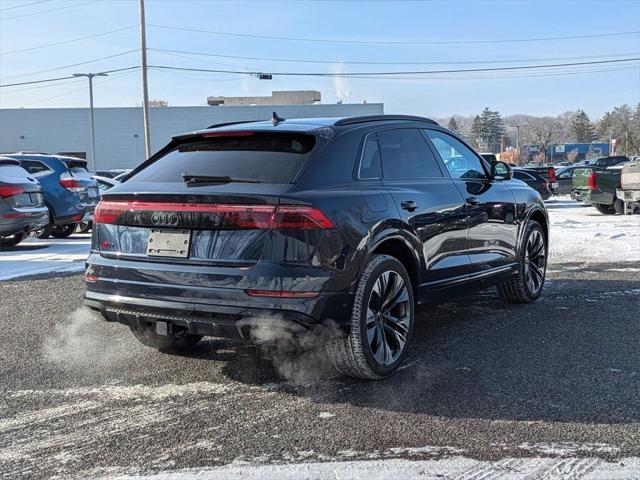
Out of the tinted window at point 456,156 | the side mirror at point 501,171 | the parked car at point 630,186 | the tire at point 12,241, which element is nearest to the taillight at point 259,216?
the tinted window at point 456,156

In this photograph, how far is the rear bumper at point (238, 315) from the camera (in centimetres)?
362

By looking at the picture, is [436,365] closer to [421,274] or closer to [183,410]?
[421,274]

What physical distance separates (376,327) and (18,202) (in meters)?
8.89

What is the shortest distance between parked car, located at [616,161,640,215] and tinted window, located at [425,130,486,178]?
1251 cm

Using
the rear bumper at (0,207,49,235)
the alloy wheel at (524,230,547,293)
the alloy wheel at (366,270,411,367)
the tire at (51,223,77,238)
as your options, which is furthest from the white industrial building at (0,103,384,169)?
the alloy wheel at (366,270,411,367)

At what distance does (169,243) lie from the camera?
153 inches

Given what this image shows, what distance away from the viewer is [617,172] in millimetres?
17844

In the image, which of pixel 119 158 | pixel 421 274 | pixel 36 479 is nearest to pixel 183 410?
pixel 36 479

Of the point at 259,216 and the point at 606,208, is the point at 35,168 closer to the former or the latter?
the point at 259,216

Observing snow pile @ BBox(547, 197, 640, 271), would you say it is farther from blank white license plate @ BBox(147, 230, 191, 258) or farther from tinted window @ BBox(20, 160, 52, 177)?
tinted window @ BBox(20, 160, 52, 177)

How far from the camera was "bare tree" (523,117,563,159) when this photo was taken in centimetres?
10275

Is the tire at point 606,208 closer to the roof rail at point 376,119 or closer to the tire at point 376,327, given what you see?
the roof rail at point 376,119

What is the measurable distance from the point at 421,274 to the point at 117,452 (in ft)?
7.77

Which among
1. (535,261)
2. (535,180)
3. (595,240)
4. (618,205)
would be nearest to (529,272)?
(535,261)
